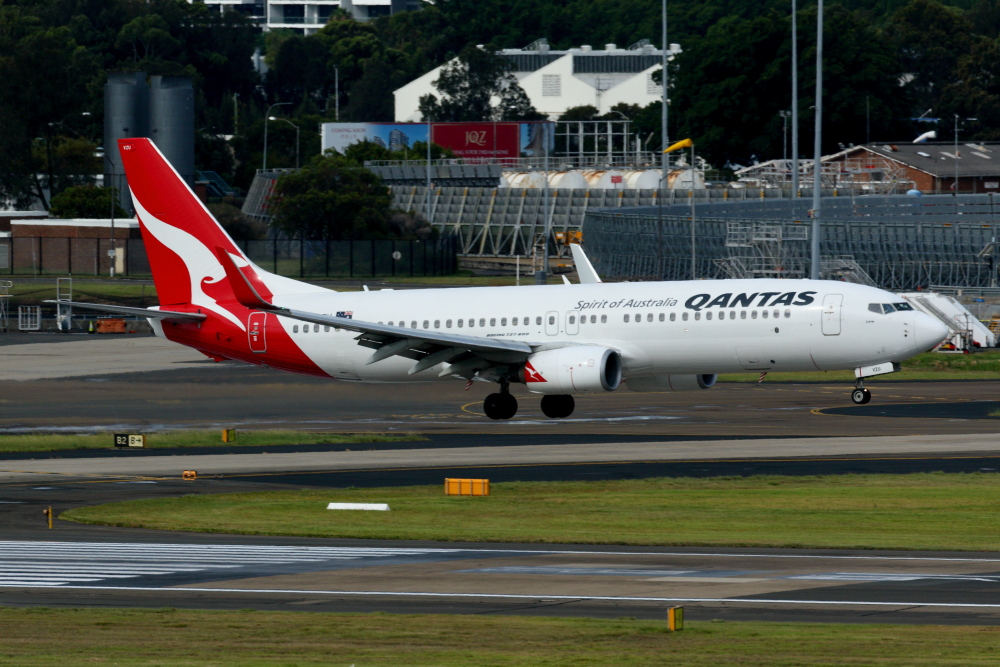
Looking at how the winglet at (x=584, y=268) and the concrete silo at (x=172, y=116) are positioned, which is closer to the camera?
the winglet at (x=584, y=268)

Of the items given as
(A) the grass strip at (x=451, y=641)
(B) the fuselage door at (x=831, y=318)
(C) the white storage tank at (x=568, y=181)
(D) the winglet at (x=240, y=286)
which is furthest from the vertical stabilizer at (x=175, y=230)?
(C) the white storage tank at (x=568, y=181)

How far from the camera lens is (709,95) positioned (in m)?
160

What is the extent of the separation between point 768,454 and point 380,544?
53.1 ft

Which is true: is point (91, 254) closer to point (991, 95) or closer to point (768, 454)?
point (768, 454)

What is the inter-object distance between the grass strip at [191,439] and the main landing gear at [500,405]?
3490 millimetres

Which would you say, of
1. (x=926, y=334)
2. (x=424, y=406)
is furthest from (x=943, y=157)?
(x=926, y=334)

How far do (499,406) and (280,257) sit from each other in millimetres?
75047

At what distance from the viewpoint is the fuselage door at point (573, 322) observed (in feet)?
153

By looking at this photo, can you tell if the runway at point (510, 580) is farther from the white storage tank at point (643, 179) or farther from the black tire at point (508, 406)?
the white storage tank at point (643, 179)

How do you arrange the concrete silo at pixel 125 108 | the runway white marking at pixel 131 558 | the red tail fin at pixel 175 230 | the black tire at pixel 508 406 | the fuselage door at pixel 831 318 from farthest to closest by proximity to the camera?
1. the concrete silo at pixel 125 108
2. the red tail fin at pixel 175 230
3. the black tire at pixel 508 406
4. the fuselage door at pixel 831 318
5. the runway white marking at pixel 131 558

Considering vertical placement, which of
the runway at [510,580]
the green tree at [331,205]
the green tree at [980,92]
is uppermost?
the green tree at [980,92]

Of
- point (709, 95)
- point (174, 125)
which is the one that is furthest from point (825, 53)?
point (174, 125)

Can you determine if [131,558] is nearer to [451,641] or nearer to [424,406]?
[451,641]

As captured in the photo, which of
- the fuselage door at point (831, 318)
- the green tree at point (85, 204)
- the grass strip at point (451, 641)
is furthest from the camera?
the green tree at point (85, 204)
